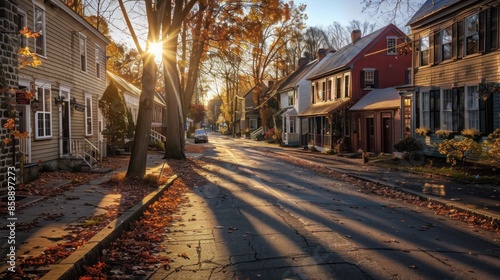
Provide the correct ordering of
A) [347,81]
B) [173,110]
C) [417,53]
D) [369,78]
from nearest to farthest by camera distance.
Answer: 1. [417,53]
2. [173,110]
3. [369,78]
4. [347,81]

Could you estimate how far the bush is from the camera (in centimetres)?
2128

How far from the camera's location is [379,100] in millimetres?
29062

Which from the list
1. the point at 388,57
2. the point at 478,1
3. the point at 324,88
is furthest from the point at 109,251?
the point at 324,88

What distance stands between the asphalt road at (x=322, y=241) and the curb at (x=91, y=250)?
0.88 meters

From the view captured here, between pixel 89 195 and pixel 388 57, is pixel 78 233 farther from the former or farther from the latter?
pixel 388 57

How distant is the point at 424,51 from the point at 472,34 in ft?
14.4

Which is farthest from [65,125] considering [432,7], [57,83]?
[432,7]

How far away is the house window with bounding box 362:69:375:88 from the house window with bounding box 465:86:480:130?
14812 mm

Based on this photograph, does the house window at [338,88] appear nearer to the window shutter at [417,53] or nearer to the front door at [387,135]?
the front door at [387,135]

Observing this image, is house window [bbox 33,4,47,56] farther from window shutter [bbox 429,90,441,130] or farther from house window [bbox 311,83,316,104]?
house window [bbox 311,83,316,104]

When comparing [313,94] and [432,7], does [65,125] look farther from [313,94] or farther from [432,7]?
[313,94]

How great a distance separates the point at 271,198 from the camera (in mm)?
11531

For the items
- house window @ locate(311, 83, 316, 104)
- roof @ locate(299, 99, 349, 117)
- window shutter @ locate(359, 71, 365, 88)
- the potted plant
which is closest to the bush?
the potted plant

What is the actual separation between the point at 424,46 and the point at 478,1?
16.2 ft
